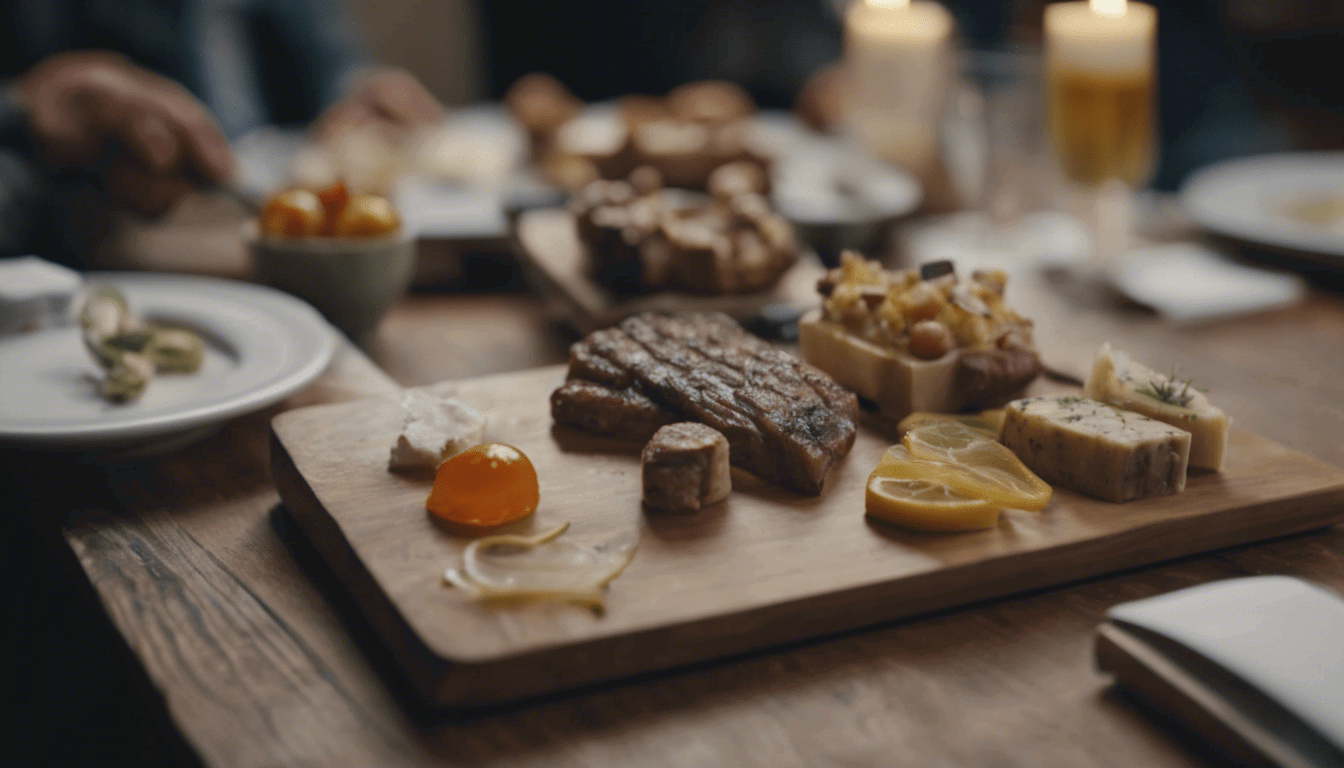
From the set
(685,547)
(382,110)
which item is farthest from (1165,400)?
(382,110)

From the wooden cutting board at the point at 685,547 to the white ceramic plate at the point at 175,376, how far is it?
4.2 inches

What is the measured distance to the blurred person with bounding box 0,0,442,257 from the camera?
7.50 ft

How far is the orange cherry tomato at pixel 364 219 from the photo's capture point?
1988mm

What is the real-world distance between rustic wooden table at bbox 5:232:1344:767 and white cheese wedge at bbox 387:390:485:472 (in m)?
0.17

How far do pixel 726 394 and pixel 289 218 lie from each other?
41.1 inches

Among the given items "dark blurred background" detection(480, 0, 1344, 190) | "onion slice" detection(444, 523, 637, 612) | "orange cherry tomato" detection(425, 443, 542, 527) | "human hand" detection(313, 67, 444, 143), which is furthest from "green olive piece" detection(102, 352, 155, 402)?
"dark blurred background" detection(480, 0, 1344, 190)

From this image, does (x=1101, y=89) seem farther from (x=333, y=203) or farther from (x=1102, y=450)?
(x=333, y=203)

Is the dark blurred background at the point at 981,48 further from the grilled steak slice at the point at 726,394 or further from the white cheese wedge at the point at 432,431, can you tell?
the white cheese wedge at the point at 432,431

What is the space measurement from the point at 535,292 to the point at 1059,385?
1208mm

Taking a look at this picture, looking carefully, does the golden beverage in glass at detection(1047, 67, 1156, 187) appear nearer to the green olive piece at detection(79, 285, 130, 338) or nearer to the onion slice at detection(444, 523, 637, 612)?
the onion slice at detection(444, 523, 637, 612)

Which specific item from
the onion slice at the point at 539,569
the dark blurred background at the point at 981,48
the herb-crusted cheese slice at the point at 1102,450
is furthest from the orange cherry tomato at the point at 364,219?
the dark blurred background at the point at 981,48

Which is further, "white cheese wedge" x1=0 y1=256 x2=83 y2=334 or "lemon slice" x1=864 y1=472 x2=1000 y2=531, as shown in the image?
"white cheese wedge" x1=0 y1=256 x2=83 y2=334

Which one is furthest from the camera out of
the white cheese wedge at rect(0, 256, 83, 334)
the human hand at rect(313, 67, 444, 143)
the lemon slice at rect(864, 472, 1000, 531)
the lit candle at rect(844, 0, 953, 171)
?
the human hand at rect(313, 67, 444, 143)

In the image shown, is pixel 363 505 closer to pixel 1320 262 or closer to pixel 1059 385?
pixel 1059 385
